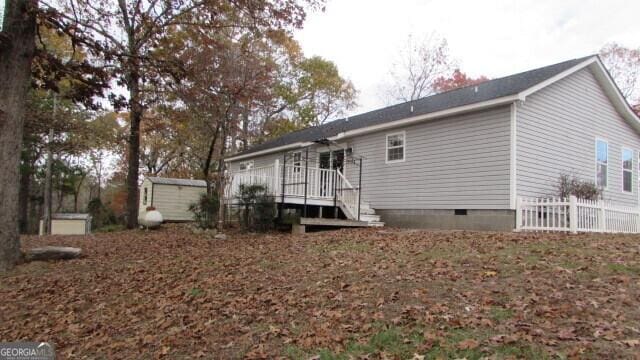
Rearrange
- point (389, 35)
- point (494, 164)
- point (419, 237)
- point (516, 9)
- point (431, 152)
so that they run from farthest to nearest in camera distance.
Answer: point (389, 35) < point (516, 9) < point (431, 152) < point (494, 164) < point (419, 237)

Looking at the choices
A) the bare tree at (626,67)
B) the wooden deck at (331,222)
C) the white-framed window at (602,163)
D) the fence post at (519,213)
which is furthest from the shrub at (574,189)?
the bare tree at (626,67)

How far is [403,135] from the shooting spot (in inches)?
528

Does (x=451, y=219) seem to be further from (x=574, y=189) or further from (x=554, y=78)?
(x=554, y=78)

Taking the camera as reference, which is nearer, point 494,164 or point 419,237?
point 419,237

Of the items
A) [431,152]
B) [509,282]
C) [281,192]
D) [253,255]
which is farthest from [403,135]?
[509,282]

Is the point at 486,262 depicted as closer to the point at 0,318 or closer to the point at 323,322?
the point at 323,322

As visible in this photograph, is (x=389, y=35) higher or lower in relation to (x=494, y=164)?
higher

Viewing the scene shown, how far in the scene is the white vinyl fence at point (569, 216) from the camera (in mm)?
9492

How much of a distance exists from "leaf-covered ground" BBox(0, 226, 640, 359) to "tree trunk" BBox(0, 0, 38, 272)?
686mm

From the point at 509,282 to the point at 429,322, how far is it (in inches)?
61.5

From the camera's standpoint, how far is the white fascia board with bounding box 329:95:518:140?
10617 millimetres

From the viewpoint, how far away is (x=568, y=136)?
12352 mm

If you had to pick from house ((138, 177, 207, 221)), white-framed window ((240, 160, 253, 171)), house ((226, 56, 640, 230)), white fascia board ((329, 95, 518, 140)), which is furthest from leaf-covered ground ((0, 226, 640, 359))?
house ((138, 177, 207, 221))

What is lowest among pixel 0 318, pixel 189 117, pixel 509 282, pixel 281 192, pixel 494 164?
pixel 0 318
